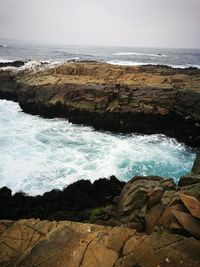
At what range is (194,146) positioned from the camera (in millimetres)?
15836

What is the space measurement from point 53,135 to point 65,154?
3.21 meters

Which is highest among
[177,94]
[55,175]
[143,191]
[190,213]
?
[177,94]

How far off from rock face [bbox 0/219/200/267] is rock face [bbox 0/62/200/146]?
12036 mm

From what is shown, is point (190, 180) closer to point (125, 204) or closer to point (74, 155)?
point (125, 204)

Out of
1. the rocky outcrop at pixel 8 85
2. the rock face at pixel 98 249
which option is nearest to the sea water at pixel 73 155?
the rock face at pixel 98 249

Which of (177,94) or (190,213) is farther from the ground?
(177,94)

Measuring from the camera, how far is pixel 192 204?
580 centimetres

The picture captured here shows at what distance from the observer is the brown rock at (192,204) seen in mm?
5546

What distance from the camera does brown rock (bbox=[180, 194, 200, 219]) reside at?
5.55 m

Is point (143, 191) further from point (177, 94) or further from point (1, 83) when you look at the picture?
point (1, 83)

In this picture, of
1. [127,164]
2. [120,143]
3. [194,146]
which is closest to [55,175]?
[127,164]

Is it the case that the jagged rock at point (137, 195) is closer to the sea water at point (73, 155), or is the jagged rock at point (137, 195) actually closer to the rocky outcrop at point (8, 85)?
the sea water at point (73, 155)

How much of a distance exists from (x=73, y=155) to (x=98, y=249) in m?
9.12

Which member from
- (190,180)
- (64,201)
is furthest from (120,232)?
(64,201)
